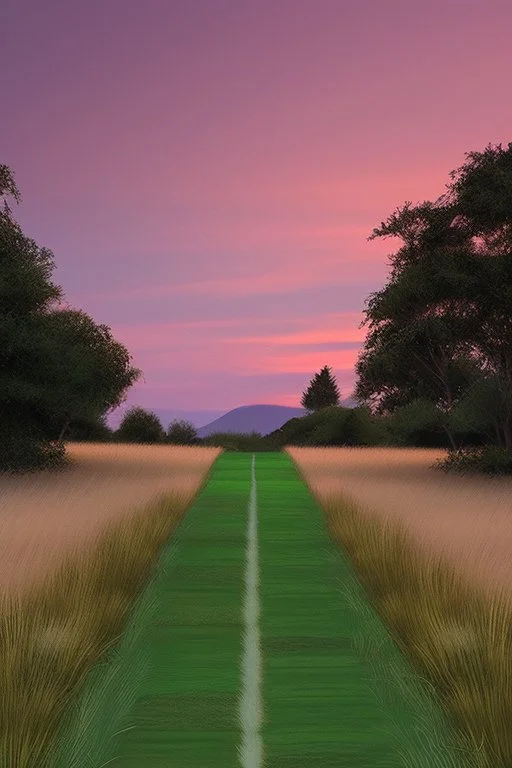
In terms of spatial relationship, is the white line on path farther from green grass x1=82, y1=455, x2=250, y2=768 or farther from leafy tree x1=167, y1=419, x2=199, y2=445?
leafy tree x1=167, y1=419, x2=199, y2=445

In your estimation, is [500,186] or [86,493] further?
[500,186]

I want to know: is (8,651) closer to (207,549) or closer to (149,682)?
(149,682)

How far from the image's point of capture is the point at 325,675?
24.0ft

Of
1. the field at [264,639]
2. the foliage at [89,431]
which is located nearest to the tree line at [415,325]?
the field at [264,639]

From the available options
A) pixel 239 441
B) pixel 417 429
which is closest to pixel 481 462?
pixel 417 429

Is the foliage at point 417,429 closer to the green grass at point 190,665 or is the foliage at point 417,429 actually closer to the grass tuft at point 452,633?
the green grass at point 190,665

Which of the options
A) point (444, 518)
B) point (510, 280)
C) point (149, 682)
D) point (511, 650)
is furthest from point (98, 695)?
point (510, 280)

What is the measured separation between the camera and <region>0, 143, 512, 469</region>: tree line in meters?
27.6

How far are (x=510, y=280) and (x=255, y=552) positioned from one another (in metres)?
15.9

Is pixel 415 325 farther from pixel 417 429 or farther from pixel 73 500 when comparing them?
pixel 417 429

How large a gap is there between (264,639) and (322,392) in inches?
3817

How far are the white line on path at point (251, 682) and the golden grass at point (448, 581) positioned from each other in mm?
1240

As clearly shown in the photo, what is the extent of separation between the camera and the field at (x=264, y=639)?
221 inches

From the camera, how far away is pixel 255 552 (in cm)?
1415
